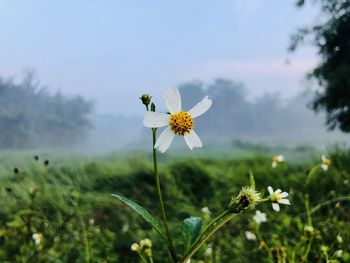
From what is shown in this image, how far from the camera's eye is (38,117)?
27234 millimetres

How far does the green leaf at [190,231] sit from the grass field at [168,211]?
85 cm

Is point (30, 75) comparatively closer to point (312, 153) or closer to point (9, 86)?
point (9, 86)

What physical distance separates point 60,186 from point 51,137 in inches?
936

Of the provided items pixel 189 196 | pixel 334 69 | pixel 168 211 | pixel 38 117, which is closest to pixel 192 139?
pixel 168 211

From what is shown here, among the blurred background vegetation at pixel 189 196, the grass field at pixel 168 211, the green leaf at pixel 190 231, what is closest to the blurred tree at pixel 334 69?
the blurred background vegetation at pixel 189 196

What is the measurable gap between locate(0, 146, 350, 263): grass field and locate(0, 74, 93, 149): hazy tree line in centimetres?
2023

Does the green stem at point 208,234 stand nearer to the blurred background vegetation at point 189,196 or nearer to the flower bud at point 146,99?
the flower bud at point 146,99

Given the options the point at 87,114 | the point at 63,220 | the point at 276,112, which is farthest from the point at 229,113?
the point at 63,220

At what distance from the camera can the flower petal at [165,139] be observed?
38.4 inches

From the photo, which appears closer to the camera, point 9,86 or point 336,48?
point 336,48

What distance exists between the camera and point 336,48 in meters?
10.3

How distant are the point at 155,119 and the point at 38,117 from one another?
27.3 metres

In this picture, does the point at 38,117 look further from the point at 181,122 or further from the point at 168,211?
the point at 181,122

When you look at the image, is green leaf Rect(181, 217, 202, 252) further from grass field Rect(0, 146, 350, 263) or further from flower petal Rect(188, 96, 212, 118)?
grass field Rect(0, 146, 350, 263)
